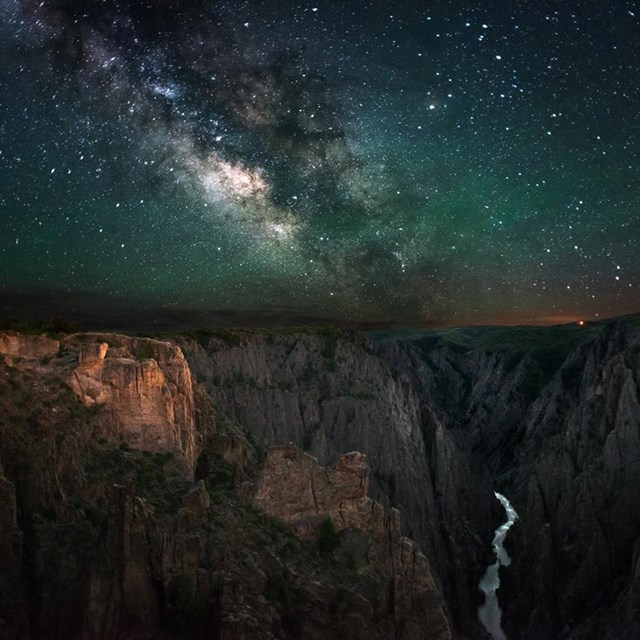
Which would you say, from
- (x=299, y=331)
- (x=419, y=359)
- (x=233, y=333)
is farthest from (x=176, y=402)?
(x=419, y=359)

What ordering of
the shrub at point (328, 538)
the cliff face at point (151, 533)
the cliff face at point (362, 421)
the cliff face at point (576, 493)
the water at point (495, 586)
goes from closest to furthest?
1. the cliff face at point (151, 533)
2. the shrub at point (328, 538)
3. the cliff face at point (576, 493)
4. the water at point (495, 586)
5. the cliff face at point (362, 421)

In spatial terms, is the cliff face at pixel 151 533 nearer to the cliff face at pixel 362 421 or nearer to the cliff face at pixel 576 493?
the cliff face at pixel 362 421

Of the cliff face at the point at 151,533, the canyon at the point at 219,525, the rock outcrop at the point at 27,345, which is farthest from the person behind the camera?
the rock outcrop at the point at 27,345

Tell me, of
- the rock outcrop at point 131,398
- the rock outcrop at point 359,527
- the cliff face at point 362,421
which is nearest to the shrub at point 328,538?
the rock outcrop at point 359,527

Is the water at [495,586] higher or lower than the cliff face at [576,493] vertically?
lower

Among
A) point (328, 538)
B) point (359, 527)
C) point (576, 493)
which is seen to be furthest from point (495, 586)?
point (328, 538)

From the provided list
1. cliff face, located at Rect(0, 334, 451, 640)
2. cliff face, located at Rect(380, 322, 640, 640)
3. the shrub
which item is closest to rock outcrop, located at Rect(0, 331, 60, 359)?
cliff face, located at Rect(0, 334, 451, 640)

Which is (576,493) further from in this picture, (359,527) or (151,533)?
(151,533)

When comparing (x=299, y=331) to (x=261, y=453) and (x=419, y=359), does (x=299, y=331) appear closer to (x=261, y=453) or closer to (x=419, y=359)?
(x=261, y=453)
